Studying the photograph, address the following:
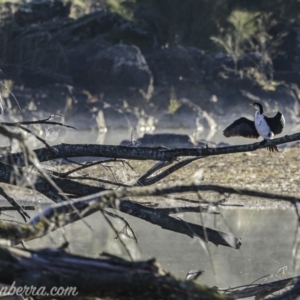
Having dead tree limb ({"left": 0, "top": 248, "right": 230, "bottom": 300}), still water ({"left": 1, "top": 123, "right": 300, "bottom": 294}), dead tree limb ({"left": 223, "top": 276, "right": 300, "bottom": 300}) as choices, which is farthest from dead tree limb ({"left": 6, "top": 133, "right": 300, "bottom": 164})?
still water ({"left": 1, "top": 123, "right": 300, "bottom": 294})

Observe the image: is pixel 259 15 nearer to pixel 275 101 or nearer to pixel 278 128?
pixel 275 101

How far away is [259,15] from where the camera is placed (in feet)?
129

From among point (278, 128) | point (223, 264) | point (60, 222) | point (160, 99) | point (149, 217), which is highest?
point (60, 222)

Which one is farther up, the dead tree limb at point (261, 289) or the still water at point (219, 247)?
the dead tree limb at point (261, 289)

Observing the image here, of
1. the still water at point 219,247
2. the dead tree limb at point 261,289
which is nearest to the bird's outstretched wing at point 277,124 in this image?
the still water at point 219,247

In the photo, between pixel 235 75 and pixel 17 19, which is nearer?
pixel 235 75

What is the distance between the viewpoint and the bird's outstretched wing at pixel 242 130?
10.2m

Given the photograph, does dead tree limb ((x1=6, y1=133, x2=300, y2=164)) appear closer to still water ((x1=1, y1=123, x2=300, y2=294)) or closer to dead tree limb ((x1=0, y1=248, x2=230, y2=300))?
dead tree limb ((x1=0, y1=248, x2=230, y2=300))

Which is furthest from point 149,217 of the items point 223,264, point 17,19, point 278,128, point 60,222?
point 17,19

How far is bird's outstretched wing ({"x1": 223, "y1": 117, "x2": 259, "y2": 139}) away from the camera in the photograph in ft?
33.3

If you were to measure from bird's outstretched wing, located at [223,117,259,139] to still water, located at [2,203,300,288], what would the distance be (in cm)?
93

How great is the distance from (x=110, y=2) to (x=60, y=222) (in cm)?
3703

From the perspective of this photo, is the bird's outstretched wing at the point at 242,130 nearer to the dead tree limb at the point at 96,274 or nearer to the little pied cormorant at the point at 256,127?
the little pied cormorant at the point at 256,127

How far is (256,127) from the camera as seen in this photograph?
34.0 ft
